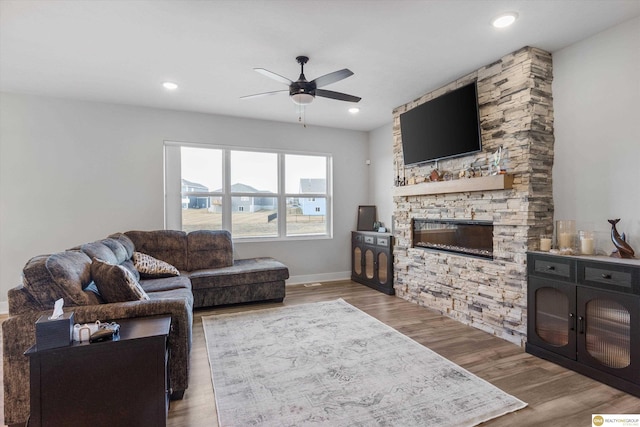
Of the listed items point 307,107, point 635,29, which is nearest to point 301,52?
point 307,107

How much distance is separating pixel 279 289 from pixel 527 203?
3.13m

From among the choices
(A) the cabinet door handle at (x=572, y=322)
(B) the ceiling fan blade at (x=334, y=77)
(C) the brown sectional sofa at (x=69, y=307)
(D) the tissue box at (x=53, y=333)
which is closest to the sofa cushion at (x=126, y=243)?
(C) the brown sectional sofa at (x=69, y=307)

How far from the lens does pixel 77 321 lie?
6.34 feet

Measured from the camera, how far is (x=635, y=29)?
252cm

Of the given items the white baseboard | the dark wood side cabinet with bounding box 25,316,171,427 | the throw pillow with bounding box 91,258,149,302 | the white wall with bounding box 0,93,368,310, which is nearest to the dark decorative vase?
the dark wood side cabinet with bounding box 25,316,171,427

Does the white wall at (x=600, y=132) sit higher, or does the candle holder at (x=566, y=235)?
the white wall at (x=600, y=132)

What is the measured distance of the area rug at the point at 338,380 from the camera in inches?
78.1

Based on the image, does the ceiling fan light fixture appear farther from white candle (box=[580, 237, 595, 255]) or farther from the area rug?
white candle (box=[580, 237, 595, 255])

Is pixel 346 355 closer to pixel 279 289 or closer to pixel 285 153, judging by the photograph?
pixel 279 289

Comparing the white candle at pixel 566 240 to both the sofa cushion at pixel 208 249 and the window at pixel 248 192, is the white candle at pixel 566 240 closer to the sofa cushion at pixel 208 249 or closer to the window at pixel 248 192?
the window at pixel 248 192

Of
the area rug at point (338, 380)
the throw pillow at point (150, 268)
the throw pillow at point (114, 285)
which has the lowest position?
the area rug at point (338, 380)

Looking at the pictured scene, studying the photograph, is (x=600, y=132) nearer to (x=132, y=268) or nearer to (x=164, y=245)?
(x=132, y=268)

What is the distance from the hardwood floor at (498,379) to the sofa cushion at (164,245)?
87 cm

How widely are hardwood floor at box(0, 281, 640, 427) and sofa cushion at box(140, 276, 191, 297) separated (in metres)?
0.52
